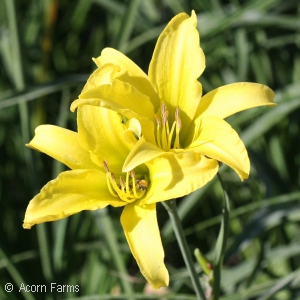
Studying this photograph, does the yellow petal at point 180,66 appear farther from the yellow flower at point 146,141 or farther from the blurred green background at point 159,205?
the blurred green background at point 159,205

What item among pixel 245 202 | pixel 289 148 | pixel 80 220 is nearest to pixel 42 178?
pixel 80 220

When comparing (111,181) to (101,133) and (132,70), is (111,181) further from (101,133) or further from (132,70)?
(132,70)

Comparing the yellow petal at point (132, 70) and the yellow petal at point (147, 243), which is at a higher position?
the yellow petal at point (132, 70)

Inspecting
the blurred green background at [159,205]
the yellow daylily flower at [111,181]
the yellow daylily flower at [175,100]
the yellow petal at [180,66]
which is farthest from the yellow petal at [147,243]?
the blurred green background at [159,205]

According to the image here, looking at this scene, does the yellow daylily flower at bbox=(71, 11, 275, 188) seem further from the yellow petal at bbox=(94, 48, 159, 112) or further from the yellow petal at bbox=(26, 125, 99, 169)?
the yellow petal at bbox=(26, 125, 99, 169)

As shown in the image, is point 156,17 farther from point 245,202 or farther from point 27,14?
point 245,202

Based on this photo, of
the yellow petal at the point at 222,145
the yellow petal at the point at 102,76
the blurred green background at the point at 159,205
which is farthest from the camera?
the blurred green background at the point at 159,205

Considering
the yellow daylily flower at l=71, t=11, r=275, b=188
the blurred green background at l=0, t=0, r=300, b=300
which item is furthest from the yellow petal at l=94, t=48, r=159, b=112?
the blurred green background at l=0, t=0, r=300, b=300
